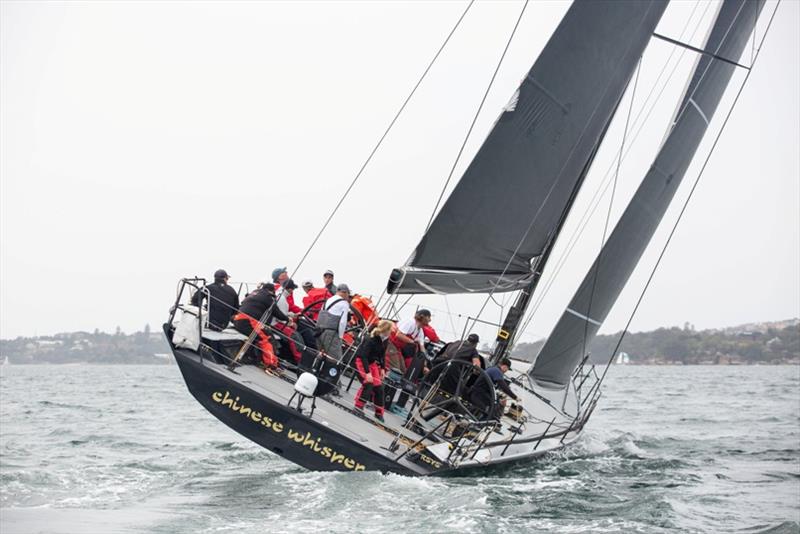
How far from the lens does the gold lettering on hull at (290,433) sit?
10.7 m

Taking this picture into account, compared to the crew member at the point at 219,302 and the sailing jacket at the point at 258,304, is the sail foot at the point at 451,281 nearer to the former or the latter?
the sailing jacket at the point at 258,304

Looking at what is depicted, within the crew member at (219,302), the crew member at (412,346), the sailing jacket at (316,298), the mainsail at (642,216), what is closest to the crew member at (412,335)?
the crew member at (412,346)

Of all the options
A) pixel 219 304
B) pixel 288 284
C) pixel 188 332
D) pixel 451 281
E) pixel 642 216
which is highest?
pixel 642 216

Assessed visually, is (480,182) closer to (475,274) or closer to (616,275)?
(475,274)

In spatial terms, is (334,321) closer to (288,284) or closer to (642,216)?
(288,284)

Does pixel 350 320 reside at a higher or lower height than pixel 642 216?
lower

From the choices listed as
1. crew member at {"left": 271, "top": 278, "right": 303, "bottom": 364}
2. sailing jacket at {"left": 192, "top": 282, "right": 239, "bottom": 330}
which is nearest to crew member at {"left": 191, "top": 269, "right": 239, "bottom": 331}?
sailing jacket at {"left": 192, "top": 282, "right": 239, "bottom": 330}

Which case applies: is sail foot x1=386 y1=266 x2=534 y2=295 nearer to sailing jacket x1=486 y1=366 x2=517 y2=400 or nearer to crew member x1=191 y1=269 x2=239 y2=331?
sailing jacket x1=486 y1=366 x2=517 y2=400

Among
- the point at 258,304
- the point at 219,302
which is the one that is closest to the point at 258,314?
the point at 258,304

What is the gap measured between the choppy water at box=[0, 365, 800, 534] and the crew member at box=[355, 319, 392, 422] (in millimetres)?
1173

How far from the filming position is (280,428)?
428 inches

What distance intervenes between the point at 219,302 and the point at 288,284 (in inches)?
46.5

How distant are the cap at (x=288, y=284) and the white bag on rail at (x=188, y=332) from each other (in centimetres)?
167

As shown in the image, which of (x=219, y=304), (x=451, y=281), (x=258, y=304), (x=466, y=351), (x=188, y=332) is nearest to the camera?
(x=188, y=332)
